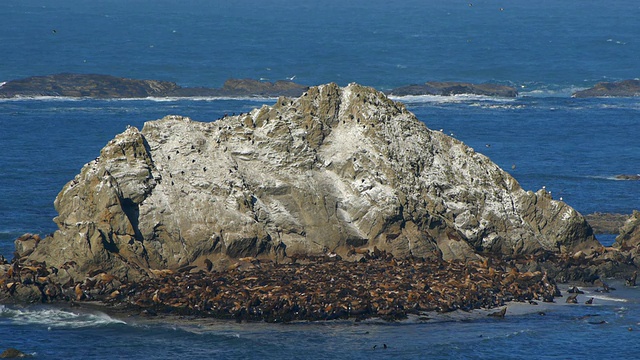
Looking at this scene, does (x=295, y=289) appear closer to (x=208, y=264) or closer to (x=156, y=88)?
(x=208, y=264)


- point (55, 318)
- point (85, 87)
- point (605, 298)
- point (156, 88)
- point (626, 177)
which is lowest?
point (55, 318)

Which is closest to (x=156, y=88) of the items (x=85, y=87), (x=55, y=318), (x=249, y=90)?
(x=85, y=87)

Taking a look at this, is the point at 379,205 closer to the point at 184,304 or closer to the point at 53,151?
the point at 184,304

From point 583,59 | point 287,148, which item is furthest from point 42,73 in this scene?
point 287,148

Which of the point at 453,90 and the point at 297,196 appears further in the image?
the point at 453,90

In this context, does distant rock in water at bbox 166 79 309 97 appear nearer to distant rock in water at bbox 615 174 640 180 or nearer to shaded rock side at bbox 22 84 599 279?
distant rock in water at bbox 615 174 640 180

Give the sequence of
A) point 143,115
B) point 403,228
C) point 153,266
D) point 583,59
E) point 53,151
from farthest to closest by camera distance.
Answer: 1. point 583,59
2. point 143,115
3. point 53,151
4. point 403,228
5. point 153,266
